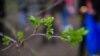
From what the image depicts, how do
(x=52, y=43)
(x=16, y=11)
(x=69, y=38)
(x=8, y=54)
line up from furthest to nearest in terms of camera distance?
(x=52, y=43), (x=16, y=11), (x=8, y=54), (x=69, y=38)

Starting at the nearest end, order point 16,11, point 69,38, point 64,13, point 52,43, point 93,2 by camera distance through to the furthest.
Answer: point 69,38 < point 93,2 < point 16,11 < point 52,43 < point 64,13

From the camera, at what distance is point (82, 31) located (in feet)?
6.61

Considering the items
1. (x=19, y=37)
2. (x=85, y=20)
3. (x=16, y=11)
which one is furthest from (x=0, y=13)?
(x=19, y=37)

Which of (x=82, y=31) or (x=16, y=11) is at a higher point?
(x=16, y=11)

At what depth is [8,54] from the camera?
2648mm

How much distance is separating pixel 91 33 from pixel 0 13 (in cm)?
162

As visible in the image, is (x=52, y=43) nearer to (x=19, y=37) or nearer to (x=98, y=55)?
(x=98, y=55)

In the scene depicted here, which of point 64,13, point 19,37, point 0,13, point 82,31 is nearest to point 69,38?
point 82,31

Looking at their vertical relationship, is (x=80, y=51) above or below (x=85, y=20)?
below

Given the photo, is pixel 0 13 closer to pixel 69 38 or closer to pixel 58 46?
pixel 58 46

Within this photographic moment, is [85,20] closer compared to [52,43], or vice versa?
[85,20]

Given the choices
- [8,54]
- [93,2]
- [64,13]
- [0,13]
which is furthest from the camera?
[64,13]

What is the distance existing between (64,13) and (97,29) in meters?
3.36

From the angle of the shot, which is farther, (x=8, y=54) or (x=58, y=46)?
(x=58, y=46)
